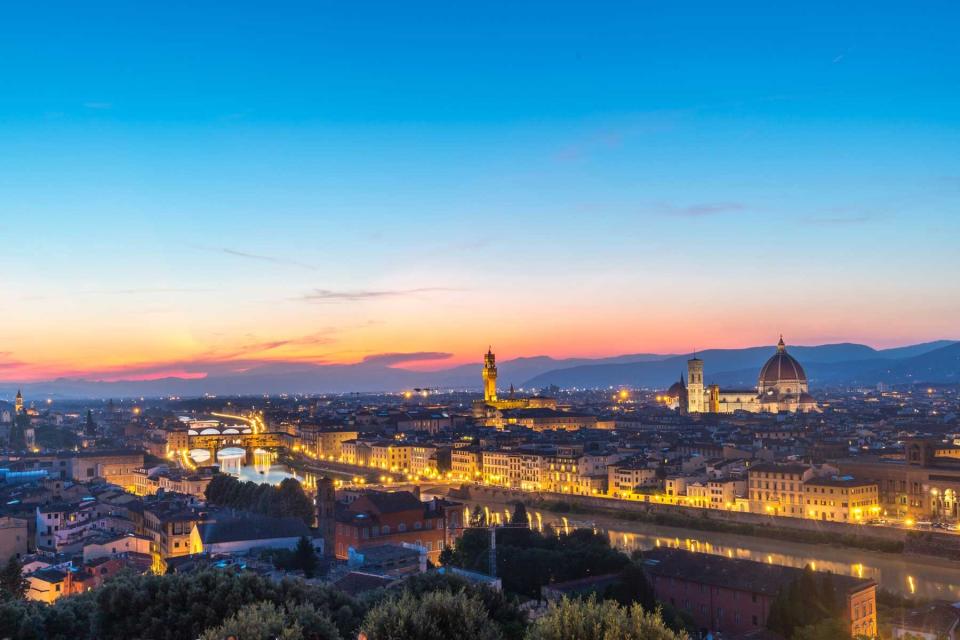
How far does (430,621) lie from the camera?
6340mm

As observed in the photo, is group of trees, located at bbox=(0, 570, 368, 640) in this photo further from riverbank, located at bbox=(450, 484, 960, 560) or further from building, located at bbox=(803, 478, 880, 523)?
building, located at bbox=(803, 478, 880, 523)

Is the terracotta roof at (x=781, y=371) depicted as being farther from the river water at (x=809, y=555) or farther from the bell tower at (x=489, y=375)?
the river water at (x=809, y=555)

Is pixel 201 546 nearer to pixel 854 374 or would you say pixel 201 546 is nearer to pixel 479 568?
pixel 479 568

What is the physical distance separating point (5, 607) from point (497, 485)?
79.9ft

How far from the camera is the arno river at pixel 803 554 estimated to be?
1609cm

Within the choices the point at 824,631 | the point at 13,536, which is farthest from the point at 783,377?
the point at 824,631

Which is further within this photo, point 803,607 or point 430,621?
point 803,607

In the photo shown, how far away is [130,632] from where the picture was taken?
24.9 ft

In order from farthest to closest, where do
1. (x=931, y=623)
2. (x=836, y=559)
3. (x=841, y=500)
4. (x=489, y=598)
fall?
1. (x=841, y=500)
2. (x=836, y=559)
3. (x=931, y=623)
4. (x=489, y=598)

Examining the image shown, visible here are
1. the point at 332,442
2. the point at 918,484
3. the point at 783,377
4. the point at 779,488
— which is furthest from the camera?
the point at 783,377

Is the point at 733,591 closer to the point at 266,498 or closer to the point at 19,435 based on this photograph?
the point at 266,498

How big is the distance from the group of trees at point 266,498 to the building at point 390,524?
249cm

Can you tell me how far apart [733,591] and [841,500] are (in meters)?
9.69

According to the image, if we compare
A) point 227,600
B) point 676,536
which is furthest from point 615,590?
point 676,536
